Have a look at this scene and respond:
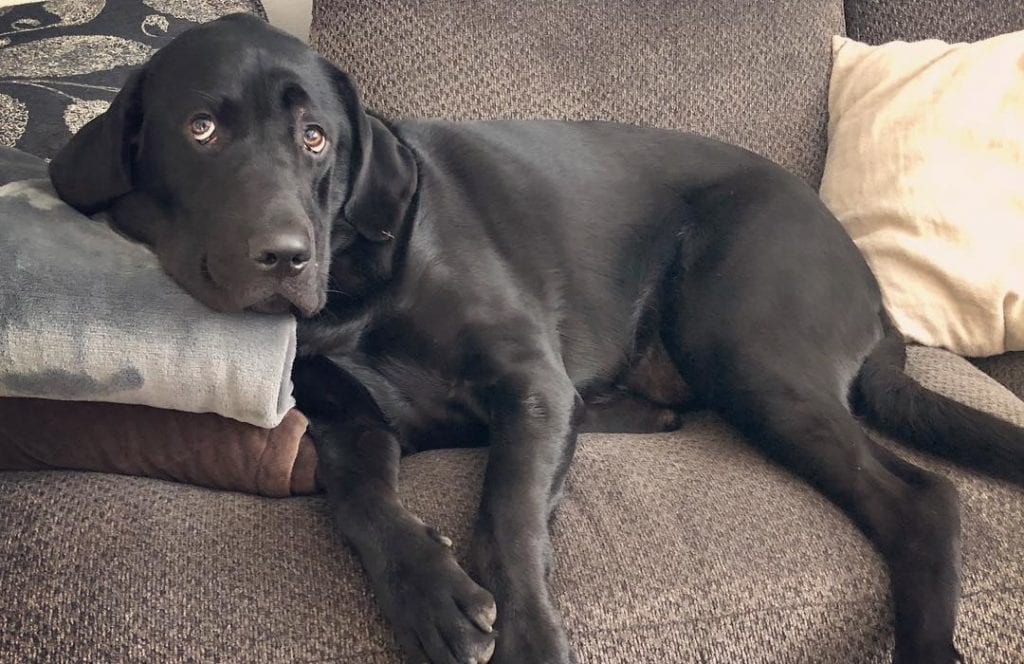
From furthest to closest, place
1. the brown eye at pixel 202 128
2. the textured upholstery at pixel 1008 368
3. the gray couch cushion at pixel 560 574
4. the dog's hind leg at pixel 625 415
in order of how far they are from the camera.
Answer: the textured upholstery at pixel 1008 368 → the dog's hind leg at pixel 625 415 → the brown eye at pixel 202 128 → the gray couch cushion at pixel 560 574

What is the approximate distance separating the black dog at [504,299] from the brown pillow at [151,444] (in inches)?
3.2

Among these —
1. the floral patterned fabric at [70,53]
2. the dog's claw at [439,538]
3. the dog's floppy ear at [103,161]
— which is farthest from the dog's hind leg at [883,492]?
the floral patterned fabric at [70,53]

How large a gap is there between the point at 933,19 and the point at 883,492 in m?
1.27

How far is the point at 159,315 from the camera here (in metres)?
0.97

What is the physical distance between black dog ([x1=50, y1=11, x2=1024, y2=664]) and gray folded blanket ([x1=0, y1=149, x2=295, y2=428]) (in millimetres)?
48

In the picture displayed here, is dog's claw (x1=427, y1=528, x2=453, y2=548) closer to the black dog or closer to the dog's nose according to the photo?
the black dog

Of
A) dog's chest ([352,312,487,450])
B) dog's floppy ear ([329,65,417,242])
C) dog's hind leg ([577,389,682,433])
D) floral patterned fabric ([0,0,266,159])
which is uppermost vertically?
dog's floppy ear ([329,65,417,242])

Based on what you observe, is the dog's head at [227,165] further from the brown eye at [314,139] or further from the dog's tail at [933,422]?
the dog's tail at [933,422]

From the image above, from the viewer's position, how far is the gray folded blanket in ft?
3.05

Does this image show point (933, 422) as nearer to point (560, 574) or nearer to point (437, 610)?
point (560, 574)

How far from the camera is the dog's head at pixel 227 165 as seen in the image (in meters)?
0.98

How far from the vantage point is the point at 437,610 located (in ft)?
2.81

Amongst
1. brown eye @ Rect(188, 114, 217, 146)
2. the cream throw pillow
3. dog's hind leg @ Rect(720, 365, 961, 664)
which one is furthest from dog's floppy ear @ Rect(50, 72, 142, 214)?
the cream throw pillow

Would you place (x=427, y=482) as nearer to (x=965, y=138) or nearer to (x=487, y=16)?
(x=487, y=16)
